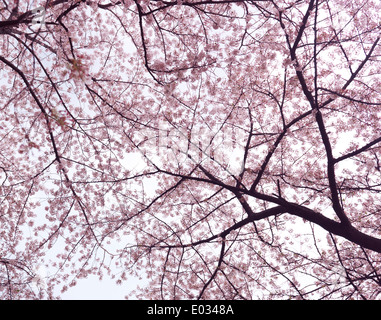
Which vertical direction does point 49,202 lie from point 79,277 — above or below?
above

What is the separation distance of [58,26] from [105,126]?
2.12 m

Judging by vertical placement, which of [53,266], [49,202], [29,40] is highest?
[29,40]

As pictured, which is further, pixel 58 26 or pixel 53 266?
pixel 53 266

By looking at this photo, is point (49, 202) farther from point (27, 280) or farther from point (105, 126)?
point (105, 126)

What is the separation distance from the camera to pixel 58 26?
5922 millimetres

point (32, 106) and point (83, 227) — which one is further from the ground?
point (32, 106)

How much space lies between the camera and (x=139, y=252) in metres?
7.47
